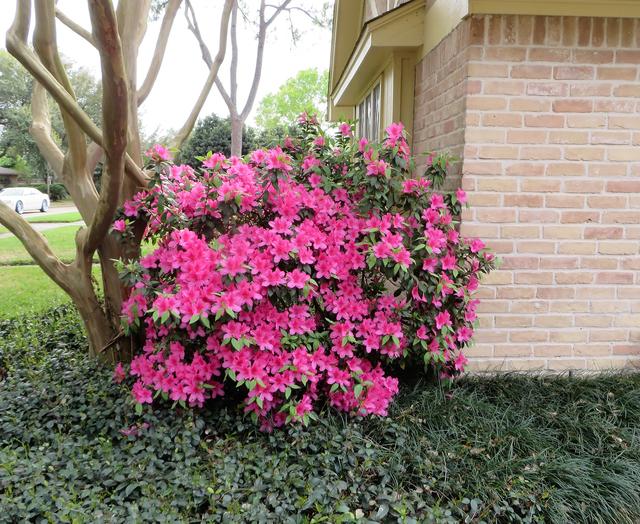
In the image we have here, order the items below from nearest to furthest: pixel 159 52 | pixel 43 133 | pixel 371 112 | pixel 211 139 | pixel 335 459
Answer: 1. pixel 335 459
2. pixel 43 133
3. pixel 159 52
4. pixel 371 112
5. pixel 211 139

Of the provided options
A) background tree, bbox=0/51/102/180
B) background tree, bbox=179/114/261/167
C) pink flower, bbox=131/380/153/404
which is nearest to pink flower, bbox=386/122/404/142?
pink flower, bbox=131/380/153/404

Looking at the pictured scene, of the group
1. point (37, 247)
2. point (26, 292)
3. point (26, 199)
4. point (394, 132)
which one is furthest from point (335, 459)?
point (26, 199)

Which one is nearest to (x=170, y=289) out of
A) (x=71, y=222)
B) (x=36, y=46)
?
(x=36, y=46)

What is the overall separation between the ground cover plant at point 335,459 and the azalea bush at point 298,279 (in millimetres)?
176

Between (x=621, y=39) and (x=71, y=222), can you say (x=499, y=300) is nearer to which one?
(x=621, y=39)

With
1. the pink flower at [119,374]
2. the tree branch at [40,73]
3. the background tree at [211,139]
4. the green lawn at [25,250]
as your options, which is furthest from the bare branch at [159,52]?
the background tree at [211,139]

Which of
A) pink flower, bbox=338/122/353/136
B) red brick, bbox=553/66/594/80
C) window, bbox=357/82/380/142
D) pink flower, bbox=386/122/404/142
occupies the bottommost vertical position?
pink flower, bbox=386/122/404/142

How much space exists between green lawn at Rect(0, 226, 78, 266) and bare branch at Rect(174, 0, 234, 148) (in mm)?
5864

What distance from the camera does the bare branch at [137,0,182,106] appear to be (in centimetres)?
427

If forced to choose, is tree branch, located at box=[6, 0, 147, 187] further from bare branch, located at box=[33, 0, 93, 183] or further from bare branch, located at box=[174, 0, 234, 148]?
bare branch, located at box=[174, 0, 234, 148]

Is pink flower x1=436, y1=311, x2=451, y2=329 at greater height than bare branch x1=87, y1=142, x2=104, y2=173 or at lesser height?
lesser

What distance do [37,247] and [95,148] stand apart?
85 cm

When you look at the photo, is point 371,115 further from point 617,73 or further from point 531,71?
point 617,73

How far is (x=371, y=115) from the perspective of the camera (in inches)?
253
